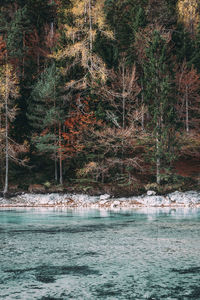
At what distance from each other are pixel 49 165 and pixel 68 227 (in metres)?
22.3

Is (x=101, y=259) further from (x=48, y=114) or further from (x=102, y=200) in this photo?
(x=48, y=114)

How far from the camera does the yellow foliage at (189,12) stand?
5788 cm

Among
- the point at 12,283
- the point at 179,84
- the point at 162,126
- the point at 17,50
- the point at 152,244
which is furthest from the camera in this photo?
the point at 17,50

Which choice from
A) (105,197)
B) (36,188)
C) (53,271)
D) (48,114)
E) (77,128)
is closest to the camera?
(53,271)

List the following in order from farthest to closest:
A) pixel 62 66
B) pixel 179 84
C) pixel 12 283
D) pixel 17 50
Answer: pixel 17 50 → pixel 179 84 → pixel 62 66 → pixel 12 283

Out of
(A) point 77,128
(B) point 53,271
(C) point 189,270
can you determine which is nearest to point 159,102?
(A) point 77,128

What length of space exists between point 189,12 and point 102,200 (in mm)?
36314

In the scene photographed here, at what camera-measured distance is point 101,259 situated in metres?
13.0

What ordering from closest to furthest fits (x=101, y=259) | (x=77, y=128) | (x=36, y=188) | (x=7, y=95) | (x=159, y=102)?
(x=101, y=259), (x=159, y=102), (x=7, y=95), (x=36, y=188), (x=77, y=128)

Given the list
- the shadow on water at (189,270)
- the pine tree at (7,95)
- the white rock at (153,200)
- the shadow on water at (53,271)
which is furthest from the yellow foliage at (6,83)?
the shadow on water at (189,270)

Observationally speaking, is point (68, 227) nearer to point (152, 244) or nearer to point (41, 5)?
point (152, 244)

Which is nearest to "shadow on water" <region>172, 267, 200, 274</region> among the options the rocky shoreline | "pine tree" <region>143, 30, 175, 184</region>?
the rocky shoreline

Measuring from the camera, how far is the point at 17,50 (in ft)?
160

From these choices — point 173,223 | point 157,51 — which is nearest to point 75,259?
point 173,223
